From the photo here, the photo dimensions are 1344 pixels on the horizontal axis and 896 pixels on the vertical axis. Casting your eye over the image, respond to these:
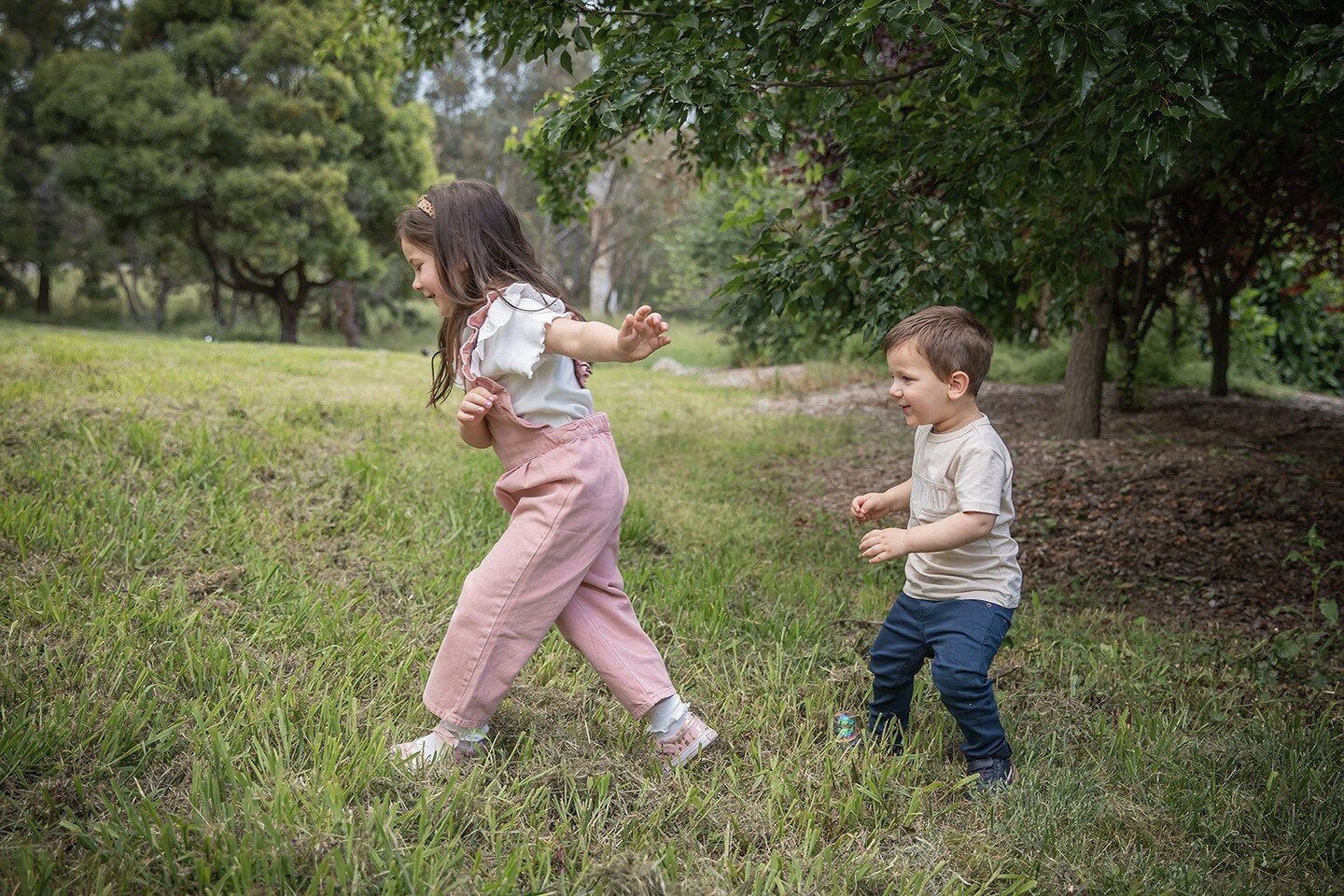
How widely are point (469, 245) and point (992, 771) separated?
6.41 feet

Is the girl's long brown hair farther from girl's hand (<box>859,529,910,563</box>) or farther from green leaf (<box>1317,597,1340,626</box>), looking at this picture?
green leaf (<box>1317,597,1340,626</box>)

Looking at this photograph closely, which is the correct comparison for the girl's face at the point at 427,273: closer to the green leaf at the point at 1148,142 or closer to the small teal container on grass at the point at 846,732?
the small teal container on grass at the point at 846,732

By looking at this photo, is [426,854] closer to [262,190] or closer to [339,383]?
[339,383]

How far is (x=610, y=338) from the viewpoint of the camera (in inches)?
84.5

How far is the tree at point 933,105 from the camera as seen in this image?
2611 mm

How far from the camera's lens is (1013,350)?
44.4 ft

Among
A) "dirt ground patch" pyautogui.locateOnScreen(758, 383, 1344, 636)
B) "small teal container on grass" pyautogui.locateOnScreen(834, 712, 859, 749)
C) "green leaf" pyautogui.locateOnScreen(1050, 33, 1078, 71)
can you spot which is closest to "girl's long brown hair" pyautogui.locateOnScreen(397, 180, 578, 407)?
"small teal container on grass" pyautogui.locateOnScreen(834, 712, 859, 749)

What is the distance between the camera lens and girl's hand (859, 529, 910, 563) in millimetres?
2387

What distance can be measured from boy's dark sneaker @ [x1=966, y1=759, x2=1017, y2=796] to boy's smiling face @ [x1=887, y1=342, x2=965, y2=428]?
3.02 feet

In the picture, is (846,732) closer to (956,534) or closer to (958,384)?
(956,534)

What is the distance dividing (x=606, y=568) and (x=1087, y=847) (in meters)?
1.36

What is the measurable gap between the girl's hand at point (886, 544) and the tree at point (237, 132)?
1783 cm

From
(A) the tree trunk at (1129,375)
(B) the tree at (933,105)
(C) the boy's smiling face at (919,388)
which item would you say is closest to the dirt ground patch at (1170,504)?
(A) the tree trunk at (1129,375)

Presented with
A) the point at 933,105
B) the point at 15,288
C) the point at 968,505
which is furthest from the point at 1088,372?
the point at 15,288
